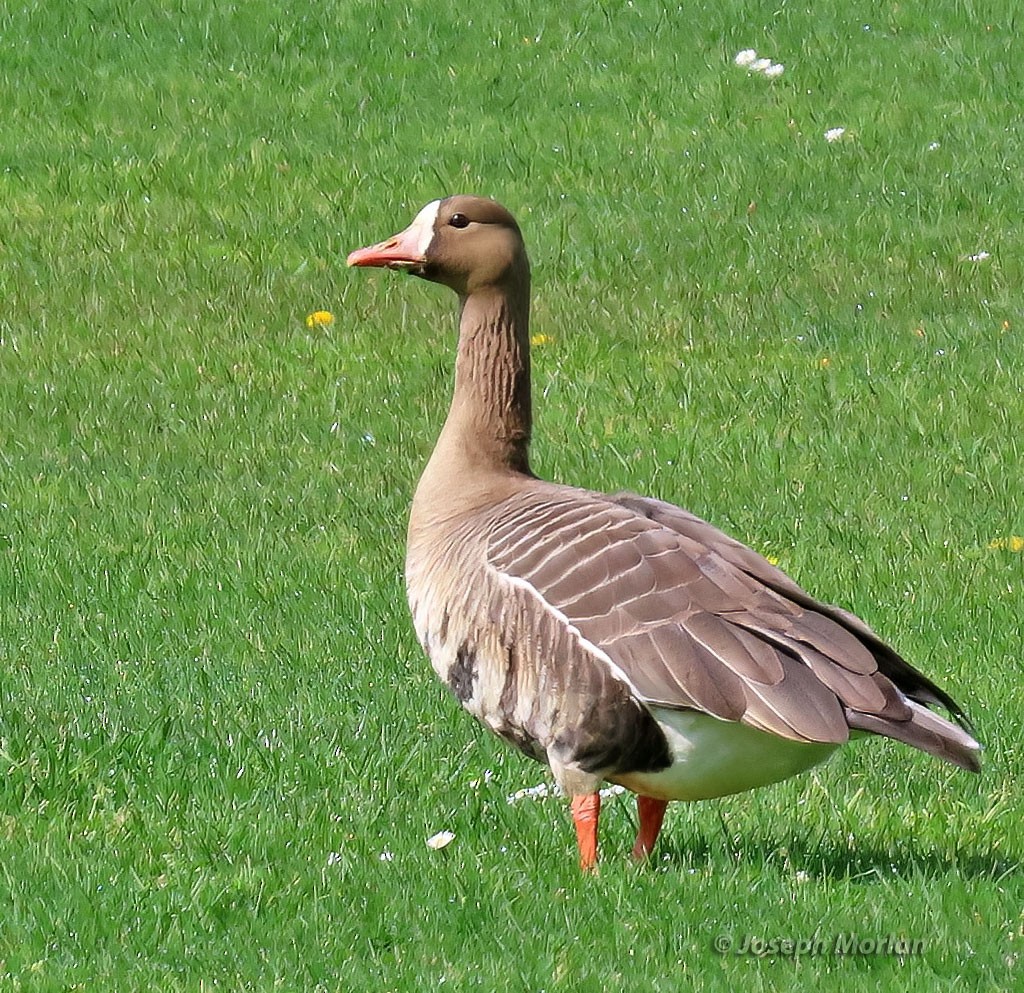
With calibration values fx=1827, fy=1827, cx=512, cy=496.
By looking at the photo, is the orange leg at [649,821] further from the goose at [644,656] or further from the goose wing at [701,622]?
the goose wing at [701,622]

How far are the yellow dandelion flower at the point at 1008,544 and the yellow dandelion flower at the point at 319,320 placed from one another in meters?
5.25

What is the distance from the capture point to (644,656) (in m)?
4.75

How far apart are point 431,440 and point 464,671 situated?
524 centimetres

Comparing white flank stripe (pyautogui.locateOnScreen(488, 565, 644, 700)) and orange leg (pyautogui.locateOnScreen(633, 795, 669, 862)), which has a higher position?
white flank stripe (pyautogui.locateOnScreen(488, 565, 644, 700))

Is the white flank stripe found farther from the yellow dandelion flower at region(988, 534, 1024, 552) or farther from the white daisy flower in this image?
the yellow dandelion flower at region(988, 534, 1024, 552)

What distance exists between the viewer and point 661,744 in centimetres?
479

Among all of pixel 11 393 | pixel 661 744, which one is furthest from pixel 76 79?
pixel 661 744

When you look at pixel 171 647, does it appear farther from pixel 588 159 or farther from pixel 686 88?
pixel 686 88

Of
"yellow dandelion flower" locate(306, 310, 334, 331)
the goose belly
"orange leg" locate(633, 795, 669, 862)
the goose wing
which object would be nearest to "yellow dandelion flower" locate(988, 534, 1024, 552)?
the goose wing

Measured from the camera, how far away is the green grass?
481cm

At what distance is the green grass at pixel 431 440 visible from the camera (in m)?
4.81

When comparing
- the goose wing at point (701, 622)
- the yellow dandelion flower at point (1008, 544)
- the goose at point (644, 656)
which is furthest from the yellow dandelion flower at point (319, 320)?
the goose wing at point (701, 622)

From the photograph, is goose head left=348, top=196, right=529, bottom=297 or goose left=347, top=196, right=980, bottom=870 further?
goose head left=348, top=196, right=529, bottom=297

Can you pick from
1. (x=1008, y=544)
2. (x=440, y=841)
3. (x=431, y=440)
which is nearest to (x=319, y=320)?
(x=431, y=440)
